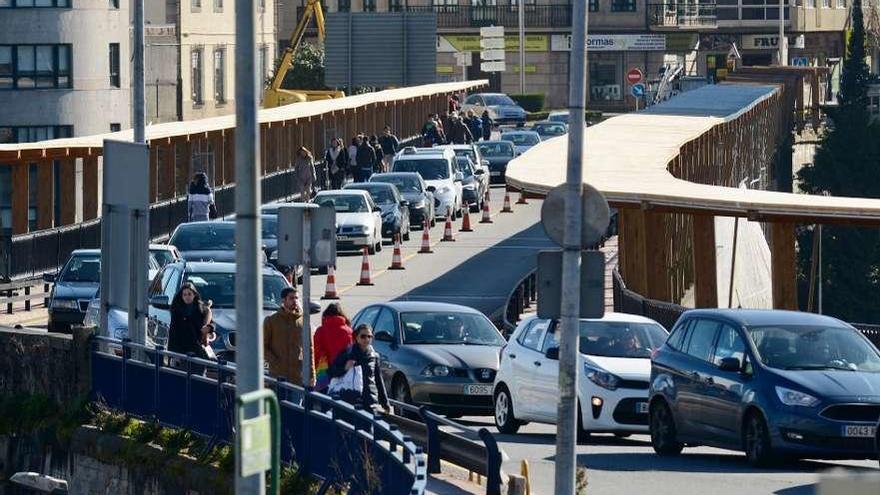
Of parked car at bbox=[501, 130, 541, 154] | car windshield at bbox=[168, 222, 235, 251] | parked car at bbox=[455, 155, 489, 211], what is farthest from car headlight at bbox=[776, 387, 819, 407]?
parked car at bbox=[501, 130, 541, 154]

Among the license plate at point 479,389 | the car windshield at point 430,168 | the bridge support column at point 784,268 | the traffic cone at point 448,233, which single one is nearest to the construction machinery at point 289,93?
the car windshield at point 430,168

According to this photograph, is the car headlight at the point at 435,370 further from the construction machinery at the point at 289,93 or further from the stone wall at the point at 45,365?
the construction machinery at the point at 289,93

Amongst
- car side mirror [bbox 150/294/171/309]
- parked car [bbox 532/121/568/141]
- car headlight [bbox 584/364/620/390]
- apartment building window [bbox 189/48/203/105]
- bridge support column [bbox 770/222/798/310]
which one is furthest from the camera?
apartment building window [bbox 189/48/203/105]

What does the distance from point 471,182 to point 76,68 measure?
19.4 meters

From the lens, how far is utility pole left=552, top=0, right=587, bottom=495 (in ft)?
56.6

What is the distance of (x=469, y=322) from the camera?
26.0 metres

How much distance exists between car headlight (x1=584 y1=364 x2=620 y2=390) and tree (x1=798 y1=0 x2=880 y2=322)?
43.2 metres

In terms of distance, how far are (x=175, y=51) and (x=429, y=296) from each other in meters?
48.5

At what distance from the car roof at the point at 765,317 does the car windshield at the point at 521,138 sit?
161 ft

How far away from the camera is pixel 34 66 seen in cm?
7069

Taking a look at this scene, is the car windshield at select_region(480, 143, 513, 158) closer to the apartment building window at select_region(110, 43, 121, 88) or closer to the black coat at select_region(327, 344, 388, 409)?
the apartment building window at select_region(110, 43, 121, 88)

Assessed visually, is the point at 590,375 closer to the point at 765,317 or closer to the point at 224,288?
the point at 765,317

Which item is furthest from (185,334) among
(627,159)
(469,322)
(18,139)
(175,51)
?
(175,51)

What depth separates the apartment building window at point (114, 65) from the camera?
73.8 m
